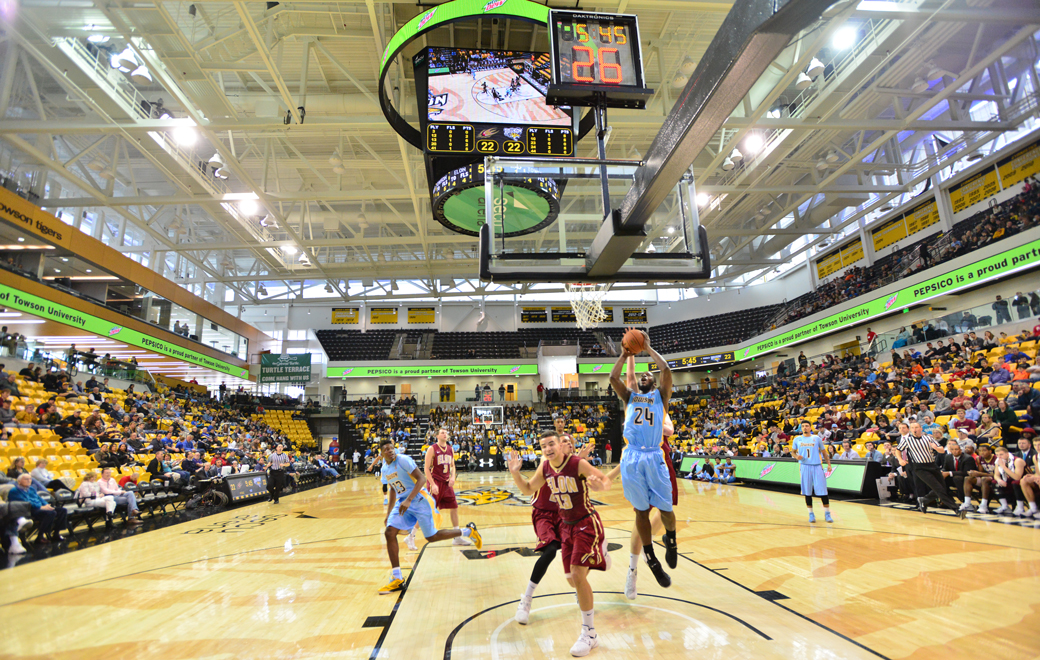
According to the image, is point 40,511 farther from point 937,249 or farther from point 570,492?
point 937,249

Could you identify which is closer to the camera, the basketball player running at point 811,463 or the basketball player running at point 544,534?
the basketball player running at point 544,534

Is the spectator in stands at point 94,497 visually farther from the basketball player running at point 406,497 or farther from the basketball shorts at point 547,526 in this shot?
the basketball shorts at point 547,526

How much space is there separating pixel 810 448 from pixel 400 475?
6.42 meters

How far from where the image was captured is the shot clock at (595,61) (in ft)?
12.2

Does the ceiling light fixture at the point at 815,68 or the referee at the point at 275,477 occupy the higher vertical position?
the ceiling light fixture at the point at 815,68

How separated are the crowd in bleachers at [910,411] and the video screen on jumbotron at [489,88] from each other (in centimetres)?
845

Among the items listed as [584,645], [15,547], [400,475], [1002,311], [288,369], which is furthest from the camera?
[288,369]

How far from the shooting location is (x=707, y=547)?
668cm

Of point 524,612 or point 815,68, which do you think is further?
point 815,68

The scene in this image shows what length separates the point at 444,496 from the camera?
25.2 feet

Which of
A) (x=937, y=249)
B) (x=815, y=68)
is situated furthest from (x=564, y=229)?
(x=937, y=249)

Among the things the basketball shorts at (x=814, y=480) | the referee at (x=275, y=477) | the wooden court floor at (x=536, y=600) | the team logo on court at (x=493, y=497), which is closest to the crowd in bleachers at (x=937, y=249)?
the basketball shorts at (x=814, y=480)

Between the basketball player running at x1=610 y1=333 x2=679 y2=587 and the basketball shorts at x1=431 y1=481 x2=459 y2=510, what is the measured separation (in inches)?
156

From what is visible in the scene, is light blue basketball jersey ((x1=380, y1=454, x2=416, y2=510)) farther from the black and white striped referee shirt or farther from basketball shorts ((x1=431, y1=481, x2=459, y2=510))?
the black and white striped referee shirt
